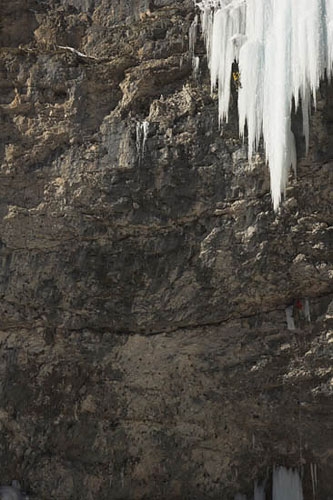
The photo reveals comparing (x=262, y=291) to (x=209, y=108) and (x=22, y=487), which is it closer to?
(x=209, y=108)

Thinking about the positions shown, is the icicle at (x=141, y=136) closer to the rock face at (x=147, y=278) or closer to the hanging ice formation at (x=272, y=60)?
the rock face at (x=147, y=278)

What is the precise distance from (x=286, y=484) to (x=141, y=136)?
15.8ft

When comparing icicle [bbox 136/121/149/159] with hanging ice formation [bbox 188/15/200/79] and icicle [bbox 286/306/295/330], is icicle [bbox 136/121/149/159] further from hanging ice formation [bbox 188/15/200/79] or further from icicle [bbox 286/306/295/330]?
icicle [bbox 286/306/295/330]

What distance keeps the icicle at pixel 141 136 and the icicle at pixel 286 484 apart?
442 centimetres

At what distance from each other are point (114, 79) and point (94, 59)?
15.4 inches

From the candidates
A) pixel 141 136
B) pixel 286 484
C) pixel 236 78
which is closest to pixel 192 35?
pixel 236 78

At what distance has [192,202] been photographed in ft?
28.4

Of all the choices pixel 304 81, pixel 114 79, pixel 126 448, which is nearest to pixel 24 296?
pixel 126 448

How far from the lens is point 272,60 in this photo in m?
8.09

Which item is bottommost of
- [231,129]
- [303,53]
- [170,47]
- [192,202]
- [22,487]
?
[22,487]

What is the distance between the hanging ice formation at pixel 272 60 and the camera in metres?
7.73

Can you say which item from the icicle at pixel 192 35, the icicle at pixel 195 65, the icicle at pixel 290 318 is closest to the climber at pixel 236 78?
the icicle at pixel 195 65

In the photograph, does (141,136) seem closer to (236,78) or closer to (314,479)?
(236,78)

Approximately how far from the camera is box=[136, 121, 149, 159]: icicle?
8.78 metres
